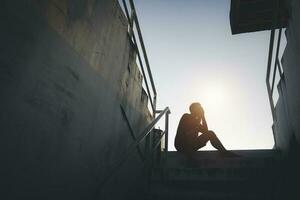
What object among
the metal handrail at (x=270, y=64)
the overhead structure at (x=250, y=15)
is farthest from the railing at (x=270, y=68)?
the overhead structure at (x=250, y=15)

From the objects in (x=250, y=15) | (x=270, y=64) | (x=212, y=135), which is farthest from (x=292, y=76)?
(x=250, y=15)

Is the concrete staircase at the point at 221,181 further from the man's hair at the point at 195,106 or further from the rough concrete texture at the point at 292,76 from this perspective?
the man's hair at the point at 195,106

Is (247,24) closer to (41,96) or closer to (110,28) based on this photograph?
(110,28)

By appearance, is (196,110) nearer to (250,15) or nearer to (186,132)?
(186,132)

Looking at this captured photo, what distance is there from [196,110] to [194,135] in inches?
21.5

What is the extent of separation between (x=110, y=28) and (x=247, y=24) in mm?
4108

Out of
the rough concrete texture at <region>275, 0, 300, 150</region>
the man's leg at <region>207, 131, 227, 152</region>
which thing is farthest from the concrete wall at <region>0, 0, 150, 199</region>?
the rough concrete texture at <region>275, 0, 300, 150</region>

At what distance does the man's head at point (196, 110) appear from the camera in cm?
484

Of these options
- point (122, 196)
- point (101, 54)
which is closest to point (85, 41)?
point (101, 54)

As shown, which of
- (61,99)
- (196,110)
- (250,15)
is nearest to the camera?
(61,99)

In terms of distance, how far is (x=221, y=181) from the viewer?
3.18m

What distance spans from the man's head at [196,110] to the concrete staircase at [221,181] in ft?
4.12

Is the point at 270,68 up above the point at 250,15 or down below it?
below

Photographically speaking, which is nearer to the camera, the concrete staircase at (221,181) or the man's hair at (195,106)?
the concrete staircase at (221,181)
